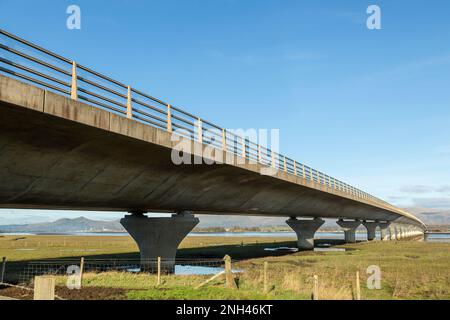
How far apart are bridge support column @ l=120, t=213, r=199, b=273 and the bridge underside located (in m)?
0.94

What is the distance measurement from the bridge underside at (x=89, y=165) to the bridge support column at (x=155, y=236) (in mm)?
940

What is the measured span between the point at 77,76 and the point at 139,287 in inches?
360

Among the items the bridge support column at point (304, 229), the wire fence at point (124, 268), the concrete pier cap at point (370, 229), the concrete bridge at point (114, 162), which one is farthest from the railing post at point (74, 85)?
the concrete pier cap at point (370, 229)

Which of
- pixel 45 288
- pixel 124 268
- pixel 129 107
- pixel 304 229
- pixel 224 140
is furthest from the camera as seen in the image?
pixel 304 229

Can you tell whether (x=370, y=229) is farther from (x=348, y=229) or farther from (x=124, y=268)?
(x=124, y=268)

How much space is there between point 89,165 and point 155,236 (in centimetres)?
1016

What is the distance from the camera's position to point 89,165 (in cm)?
1692

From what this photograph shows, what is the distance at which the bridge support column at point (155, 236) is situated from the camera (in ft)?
83.9

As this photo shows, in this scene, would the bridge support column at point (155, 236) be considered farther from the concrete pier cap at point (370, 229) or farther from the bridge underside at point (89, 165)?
the concrete pier cap at point (370, 229)

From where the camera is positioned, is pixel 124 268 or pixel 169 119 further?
pixel 124 268

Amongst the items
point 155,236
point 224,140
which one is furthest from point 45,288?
point 155,236

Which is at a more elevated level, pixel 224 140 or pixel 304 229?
pixel 224 140
